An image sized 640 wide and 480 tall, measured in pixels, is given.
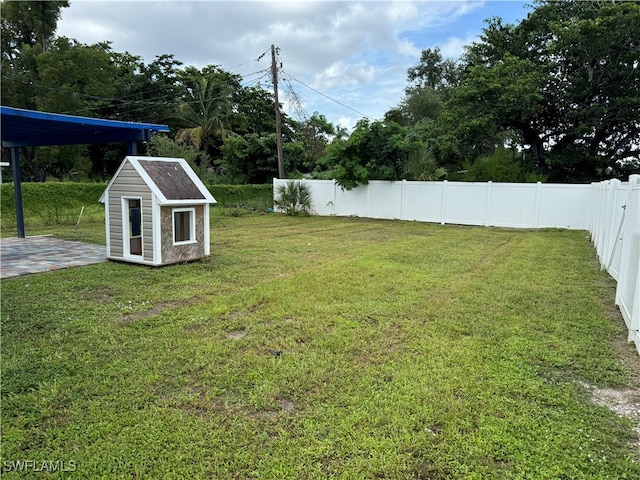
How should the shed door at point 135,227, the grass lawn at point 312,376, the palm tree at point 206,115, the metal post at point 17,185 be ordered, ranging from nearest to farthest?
1. the grass lawn at point 312,376
2. the shed door at point 135,227
3. the metal post at point 17,185
4. the palm tree at point 206,115

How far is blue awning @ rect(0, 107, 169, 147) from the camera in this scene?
618cm

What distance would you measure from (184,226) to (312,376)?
4593 mm

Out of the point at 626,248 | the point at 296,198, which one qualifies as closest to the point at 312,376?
the point at 626,248

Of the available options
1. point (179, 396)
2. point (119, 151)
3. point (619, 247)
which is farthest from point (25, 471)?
point (119, 151)

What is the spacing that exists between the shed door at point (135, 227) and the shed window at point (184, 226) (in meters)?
0.74

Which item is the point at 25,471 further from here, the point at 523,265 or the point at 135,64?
the point at 135,64

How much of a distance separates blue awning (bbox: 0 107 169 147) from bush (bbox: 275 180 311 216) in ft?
28.6

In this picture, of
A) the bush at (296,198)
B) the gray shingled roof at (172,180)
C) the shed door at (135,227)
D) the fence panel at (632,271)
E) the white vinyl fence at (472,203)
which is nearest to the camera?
the fence panel at (632,271)

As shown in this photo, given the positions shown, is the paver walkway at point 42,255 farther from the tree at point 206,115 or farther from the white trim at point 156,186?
the tree at point 206,115

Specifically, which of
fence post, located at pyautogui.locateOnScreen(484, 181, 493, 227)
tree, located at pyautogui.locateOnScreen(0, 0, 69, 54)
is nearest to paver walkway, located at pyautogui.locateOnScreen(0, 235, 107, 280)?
fence post, located at pyautogui.locateOnScreen(484, 181, 493, 227)

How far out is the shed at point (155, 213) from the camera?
6.24 metres

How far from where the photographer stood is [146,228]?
6309mm

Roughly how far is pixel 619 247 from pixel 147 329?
6145mm

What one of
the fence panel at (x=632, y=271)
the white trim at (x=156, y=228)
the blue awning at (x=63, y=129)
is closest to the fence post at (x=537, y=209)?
the fence panel at (x=632, y=271)
